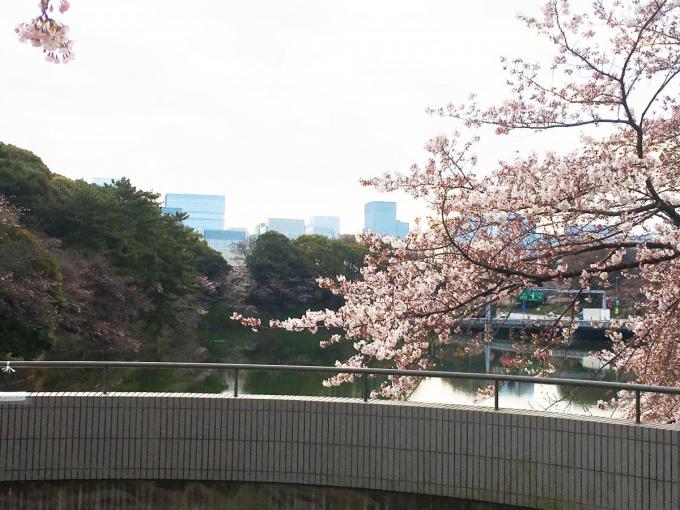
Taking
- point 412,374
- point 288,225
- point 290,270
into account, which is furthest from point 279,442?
point 288,225

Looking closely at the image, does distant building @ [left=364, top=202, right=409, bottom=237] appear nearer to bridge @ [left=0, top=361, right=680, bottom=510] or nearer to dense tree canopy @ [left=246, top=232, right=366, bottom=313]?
dense tree canopy @ [left=246, top=232, right=366, bottom=313]

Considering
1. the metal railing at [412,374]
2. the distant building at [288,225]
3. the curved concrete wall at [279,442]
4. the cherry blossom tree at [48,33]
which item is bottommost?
the curved concrete wall at [279,442]

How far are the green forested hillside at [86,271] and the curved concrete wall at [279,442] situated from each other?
11358mm

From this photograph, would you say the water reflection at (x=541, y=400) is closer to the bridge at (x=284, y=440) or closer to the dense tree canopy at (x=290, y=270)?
the bridge at (x=284, y=440)

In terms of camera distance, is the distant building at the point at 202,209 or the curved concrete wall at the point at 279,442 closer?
the curved concrete wall at the point at 279,442

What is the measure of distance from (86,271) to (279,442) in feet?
56.9

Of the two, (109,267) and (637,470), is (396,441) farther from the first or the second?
(109,267)

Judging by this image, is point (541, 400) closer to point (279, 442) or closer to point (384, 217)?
point (279, 442)

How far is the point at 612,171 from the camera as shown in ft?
12.3

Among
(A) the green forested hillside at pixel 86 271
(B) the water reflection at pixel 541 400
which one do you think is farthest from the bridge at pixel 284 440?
(A) the green forested hillside at pixel 86 271

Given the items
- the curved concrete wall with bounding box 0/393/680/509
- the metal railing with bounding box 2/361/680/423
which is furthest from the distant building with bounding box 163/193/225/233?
the curved concrete wall with bounding box 0/393/680/509

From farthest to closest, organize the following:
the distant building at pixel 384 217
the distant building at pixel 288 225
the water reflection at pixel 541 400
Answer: the distant building at pixel 288 225, the distant building at pixel 384 217, the water reflection at pixel 541 400

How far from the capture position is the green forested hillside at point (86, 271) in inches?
594

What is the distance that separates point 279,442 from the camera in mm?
4078
